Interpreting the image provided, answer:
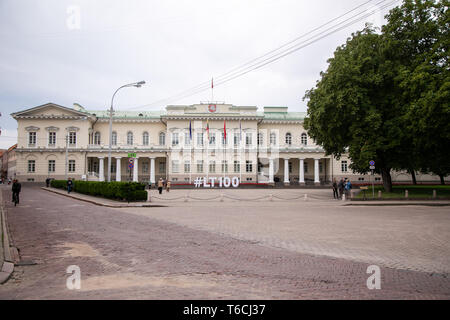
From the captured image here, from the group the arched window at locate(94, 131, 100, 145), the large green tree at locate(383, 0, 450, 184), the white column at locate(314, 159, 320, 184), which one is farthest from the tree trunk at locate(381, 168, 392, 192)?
the arched window at locate(94, 131, 100, 145)

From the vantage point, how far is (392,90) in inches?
1065

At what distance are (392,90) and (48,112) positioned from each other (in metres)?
55.8

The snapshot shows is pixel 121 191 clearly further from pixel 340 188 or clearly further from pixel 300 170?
pixel 300 170

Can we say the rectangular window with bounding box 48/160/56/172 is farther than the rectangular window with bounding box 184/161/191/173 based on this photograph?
Yes

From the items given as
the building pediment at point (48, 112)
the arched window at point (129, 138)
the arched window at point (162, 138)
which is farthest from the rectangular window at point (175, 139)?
the building pediment at point (48, 112)

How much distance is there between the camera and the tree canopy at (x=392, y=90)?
23.7m

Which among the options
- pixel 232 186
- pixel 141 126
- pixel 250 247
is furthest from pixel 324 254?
pixel 141 126

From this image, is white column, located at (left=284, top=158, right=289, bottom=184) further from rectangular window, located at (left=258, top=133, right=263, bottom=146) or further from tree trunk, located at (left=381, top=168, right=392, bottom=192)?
tree trunk, located at (left=381, top=168, right=392, bottom=192)

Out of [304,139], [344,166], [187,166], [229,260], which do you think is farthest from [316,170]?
[229,260]

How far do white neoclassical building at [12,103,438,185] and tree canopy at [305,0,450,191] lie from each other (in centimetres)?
2713

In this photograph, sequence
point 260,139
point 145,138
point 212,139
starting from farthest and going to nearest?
1. point 145,138
2. point 260,139
3. point 212,139

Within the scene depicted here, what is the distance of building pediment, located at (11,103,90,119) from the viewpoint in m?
55.9

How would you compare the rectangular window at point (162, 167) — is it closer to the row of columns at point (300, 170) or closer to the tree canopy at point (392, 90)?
the row of columns at point (300, 170)
